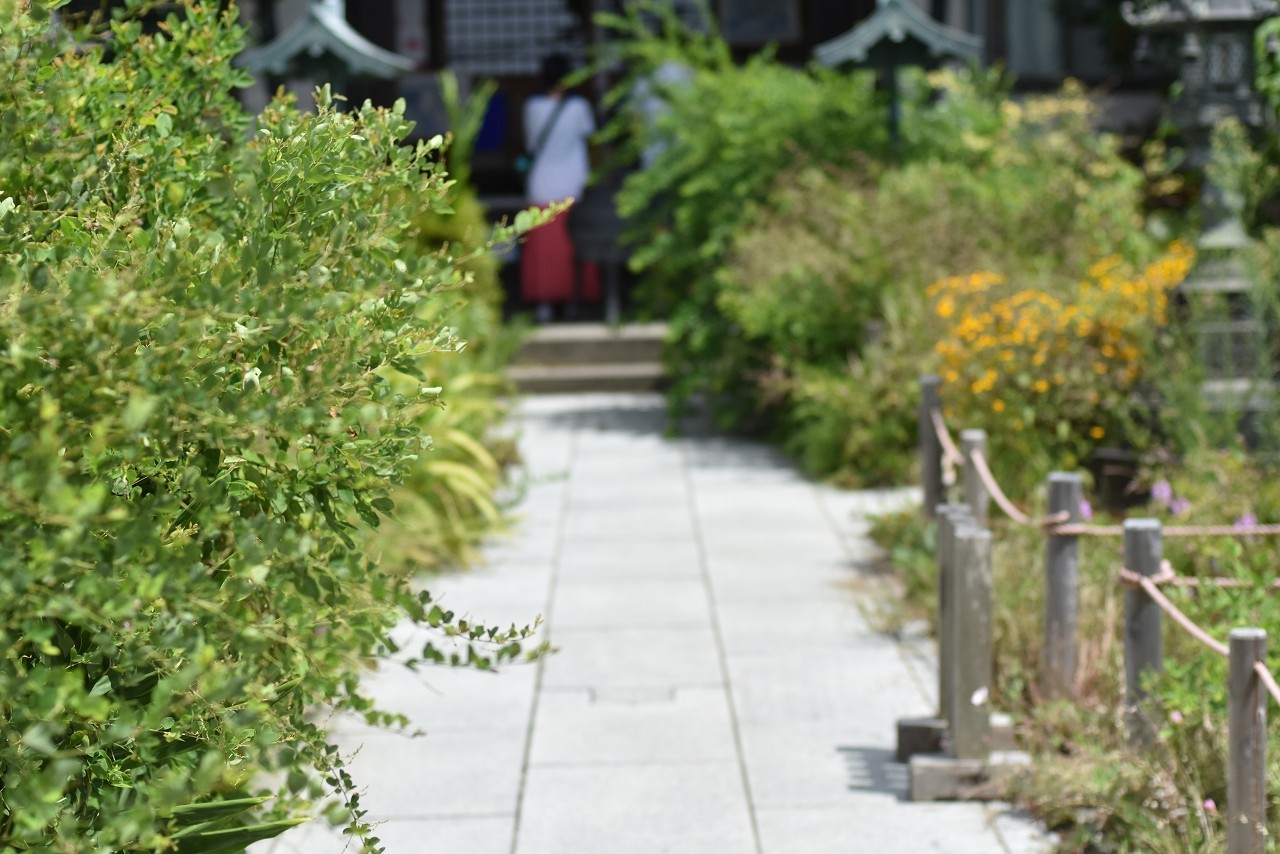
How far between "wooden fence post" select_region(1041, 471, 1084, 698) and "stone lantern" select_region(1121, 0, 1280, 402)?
2.83 metres

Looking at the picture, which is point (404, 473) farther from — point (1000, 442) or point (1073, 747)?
point (1000, 442)

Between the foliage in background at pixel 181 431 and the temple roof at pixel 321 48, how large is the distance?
24.3 feet

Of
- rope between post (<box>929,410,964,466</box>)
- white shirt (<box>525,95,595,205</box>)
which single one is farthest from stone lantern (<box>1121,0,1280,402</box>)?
white shirt (<box>525,95,595,205</box>)

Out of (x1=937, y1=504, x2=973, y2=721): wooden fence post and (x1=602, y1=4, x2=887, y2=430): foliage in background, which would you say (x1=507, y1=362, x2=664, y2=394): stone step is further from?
(x1=937, y1=504, x2=973, y2=721): wooden fence post

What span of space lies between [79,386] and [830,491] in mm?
7437

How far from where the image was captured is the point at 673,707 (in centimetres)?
548

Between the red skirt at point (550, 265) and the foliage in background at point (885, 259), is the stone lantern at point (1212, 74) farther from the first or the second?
the red skirt at point (550, 265)

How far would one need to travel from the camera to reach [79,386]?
1851 mm

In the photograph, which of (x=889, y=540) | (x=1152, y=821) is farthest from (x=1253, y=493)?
(x=1152, y=821)

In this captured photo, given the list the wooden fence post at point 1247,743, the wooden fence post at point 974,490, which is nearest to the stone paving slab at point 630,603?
the wooden fence post at point 974,490

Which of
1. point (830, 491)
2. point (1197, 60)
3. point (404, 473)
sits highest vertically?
point (1197, 60)

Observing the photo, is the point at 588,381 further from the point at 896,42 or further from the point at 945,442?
the point at 945,442

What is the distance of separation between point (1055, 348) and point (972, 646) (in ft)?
12.1

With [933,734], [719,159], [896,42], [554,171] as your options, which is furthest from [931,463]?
[554,171]
